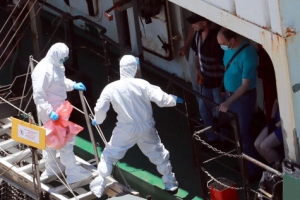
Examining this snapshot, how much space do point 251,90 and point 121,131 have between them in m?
1.48

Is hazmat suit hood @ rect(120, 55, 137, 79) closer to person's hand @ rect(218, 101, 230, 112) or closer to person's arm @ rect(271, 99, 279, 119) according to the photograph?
person's hand @ rect(218, 101, 230, 112)

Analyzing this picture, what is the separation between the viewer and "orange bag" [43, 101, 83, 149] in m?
10.4

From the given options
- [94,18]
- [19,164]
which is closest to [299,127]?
[19,164]

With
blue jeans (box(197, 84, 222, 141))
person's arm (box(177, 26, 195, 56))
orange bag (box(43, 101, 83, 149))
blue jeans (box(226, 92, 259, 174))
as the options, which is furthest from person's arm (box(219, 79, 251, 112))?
orange bag (box(43, 101, 83, 149))

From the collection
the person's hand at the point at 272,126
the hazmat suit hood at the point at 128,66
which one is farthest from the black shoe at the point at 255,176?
the hazmat suit hood at the point at 128,66

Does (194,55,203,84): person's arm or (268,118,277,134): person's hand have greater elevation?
(194,55,203,84): person's arm

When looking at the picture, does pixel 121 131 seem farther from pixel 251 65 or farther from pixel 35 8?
pixel 35 8

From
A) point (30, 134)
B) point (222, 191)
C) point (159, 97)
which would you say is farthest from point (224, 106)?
point (30, 134)

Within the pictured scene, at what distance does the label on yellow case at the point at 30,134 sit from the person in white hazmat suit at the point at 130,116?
60 centimetres

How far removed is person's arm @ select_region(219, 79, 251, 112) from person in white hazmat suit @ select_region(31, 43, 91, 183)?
1684 millimetres

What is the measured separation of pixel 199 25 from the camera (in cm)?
1068

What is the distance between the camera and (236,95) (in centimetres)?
1009

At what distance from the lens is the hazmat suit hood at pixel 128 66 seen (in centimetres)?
998

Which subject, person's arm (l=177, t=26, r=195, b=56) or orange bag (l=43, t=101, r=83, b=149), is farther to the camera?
person's arm (l=177, t=26, r=195, b=56)
